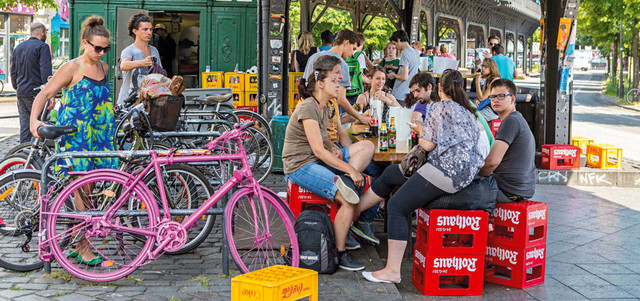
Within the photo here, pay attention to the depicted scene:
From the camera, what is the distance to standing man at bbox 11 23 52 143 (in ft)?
37.3

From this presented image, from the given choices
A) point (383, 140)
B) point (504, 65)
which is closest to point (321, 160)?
point (383, 140)

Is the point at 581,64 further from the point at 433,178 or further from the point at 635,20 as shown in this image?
the point at 433,178

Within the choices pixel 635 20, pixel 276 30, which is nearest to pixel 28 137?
pixel 276 30

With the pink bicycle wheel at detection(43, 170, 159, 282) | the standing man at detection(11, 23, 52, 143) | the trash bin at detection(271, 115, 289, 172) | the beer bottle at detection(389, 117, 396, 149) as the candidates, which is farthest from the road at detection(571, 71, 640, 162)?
the pink bicycle wheel at detection(43, 170, 159, 282)

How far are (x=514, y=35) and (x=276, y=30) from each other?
61.0 meters

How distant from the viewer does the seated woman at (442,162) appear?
18.2 feet

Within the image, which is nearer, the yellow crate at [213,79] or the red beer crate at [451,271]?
the red beer crate at [451,271]

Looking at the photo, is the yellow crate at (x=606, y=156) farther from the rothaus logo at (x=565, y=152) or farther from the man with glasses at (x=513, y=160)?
the man with glasses at (x=513, y=160)

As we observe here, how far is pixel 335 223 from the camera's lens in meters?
6.05

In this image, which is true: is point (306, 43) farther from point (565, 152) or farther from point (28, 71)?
point (565, 152)

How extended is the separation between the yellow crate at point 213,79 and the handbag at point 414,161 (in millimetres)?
10657

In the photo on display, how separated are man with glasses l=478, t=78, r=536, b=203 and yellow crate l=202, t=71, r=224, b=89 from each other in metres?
10.5

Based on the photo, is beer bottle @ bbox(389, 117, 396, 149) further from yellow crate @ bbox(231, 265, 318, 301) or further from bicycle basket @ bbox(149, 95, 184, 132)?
yellow crate @ bbox(231, 265, 318, 301)

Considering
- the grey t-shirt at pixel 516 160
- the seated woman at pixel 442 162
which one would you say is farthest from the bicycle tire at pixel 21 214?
the grey t-shirt at pixel 516 160
